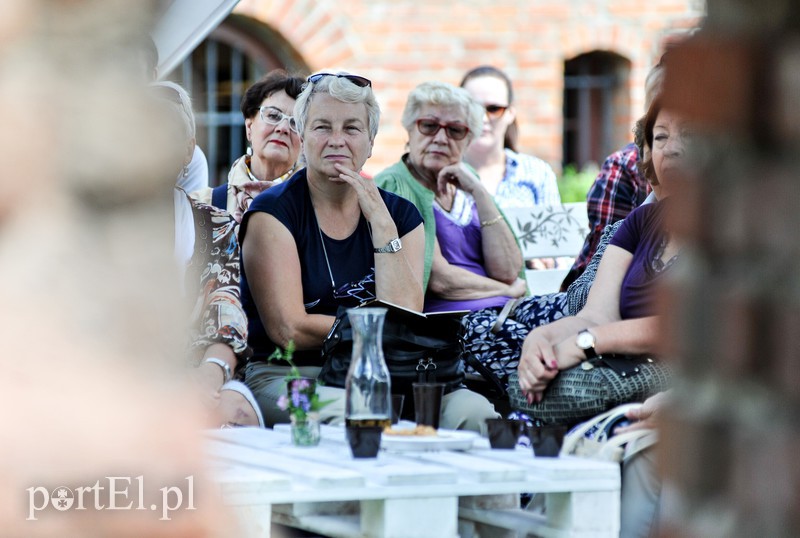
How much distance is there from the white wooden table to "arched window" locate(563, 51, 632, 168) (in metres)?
9.25

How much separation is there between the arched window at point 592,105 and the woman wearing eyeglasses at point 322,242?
7705mm

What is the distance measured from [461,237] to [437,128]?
550 mm

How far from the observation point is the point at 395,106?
11.0 metres

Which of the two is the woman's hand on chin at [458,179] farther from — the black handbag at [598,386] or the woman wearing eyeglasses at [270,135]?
the black handbag at [598,386]

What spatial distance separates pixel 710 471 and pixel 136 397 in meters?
0.34

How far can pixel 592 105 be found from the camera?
1234 centimetres

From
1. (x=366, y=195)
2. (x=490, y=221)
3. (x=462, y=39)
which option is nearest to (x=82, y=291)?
(x=366, y=195)

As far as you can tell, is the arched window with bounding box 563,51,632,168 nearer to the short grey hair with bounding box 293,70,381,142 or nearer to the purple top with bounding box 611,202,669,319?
the short grey hair with bounding box 293,70,381,142

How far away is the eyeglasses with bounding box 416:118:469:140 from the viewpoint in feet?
19.0

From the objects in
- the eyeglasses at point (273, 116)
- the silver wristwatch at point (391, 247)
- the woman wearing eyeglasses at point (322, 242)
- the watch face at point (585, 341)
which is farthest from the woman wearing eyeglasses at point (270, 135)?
the watch face at point (585, 341)

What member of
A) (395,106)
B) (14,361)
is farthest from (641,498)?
(395,106)

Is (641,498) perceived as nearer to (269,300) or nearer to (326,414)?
(326,414)

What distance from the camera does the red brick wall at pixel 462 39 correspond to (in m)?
11.0

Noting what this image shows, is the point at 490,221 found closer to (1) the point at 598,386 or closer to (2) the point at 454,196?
(2) the point at 454,196
